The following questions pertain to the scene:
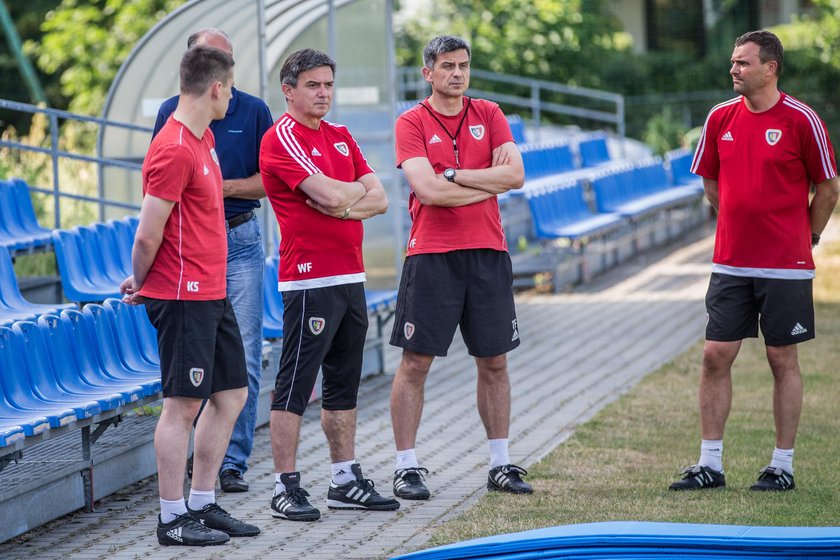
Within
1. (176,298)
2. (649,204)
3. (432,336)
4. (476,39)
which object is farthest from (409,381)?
(476,39)

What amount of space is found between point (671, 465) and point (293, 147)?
265 cm

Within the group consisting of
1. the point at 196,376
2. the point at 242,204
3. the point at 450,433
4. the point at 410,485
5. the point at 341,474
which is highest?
the point at 242,204

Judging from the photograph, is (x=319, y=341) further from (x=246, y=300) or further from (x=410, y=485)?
(x=410, y=485)

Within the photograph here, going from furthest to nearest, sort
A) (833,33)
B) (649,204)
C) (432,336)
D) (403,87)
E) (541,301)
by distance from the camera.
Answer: (833,33) → (403,87) → (649,204) → (541,301) → (432,336)

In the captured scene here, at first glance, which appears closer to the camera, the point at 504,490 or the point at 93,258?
the point at 504,490

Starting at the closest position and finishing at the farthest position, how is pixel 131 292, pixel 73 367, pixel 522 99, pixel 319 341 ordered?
pixel 131 292, pixel 319 341, pixel 73 367, pixel 522 99

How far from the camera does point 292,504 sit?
19.4 ft

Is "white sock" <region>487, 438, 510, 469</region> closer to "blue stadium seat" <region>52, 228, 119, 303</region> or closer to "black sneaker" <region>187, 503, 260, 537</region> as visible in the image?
"black sneaker" <region>187, 503, 260, 537</region>

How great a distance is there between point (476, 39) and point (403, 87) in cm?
569

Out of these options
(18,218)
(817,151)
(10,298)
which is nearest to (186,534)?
(10,298)

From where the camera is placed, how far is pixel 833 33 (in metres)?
26.6

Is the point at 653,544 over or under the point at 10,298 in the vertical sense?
under

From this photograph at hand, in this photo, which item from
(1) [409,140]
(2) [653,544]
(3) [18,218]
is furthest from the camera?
(3) [18,218]

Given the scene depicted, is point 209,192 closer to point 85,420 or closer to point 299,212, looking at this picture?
point 299,212
